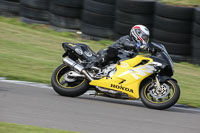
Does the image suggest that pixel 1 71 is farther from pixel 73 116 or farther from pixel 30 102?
pixel 73 116

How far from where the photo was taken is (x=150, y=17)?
11.4 metres

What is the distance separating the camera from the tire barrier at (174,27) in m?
10.7

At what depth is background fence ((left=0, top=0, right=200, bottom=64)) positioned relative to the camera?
1074 centimetres

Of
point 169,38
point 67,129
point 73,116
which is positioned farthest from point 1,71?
point 169,38

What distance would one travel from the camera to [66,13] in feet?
43.7

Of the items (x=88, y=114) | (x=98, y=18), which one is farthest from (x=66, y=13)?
(x=88, y=114)

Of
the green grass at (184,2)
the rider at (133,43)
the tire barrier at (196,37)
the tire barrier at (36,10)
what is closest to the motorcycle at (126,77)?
the rider at (133,43)

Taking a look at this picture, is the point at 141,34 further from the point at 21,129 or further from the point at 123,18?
the point at 123,18

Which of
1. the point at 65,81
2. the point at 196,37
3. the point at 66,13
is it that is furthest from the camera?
the point at 66,13

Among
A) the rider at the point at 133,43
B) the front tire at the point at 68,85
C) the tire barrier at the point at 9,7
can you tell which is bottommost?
the tire barrier at the point at 9,7

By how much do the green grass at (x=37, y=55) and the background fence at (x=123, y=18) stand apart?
336 millimetres

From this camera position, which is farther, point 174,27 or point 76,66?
point 174,27

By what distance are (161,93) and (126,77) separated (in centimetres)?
67

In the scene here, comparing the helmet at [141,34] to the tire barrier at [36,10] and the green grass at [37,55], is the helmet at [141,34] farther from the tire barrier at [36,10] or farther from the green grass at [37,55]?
the tire barrier at [36,10]
